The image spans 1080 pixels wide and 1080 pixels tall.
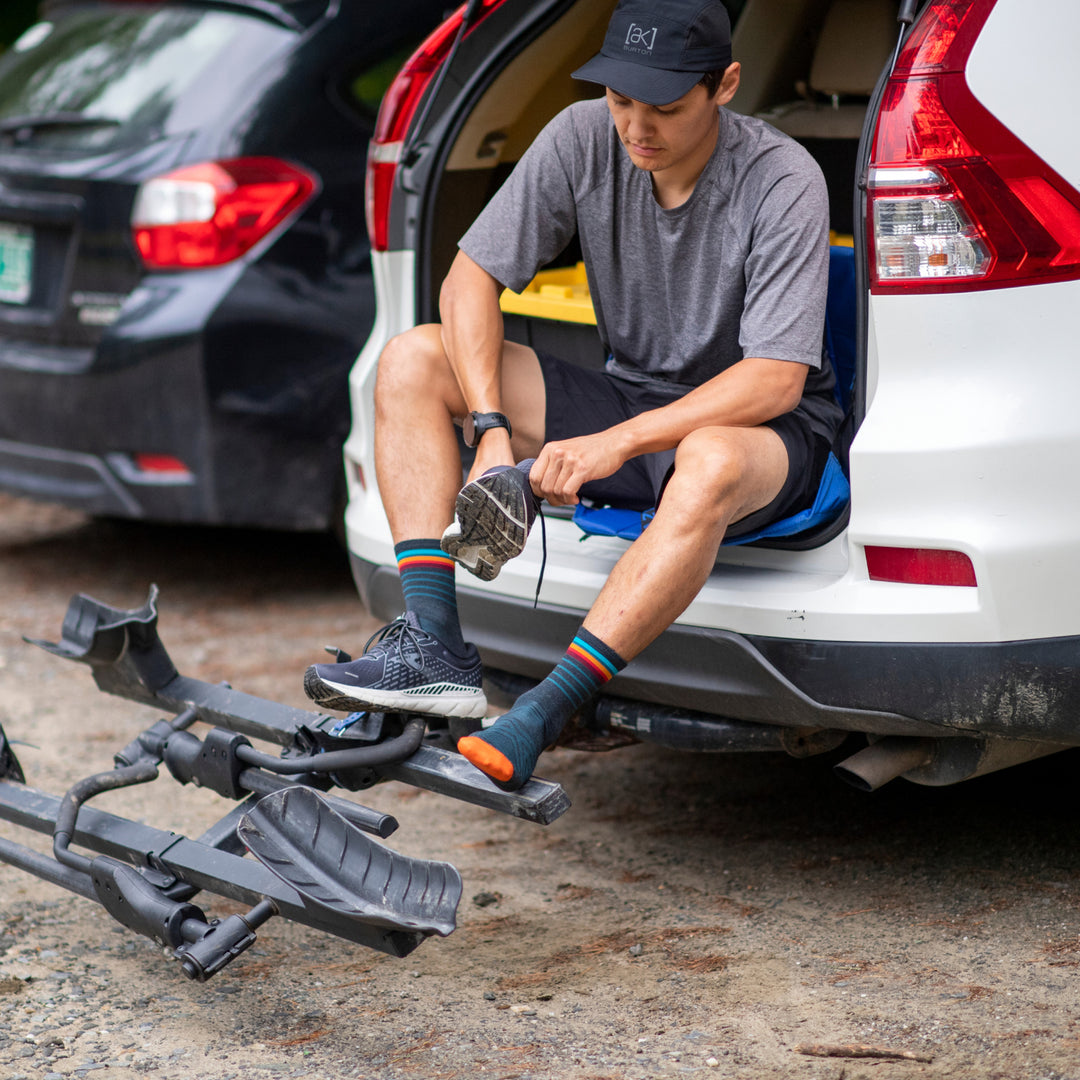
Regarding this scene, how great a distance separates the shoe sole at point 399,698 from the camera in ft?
8.56

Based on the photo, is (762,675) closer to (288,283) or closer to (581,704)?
(581,704)

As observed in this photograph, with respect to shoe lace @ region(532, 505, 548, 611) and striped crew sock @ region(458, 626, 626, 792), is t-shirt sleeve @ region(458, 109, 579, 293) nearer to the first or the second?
shoe lace @ region(532, 505, 548, 611)

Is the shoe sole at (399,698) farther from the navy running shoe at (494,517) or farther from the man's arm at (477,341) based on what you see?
the man's arm at (477,341)

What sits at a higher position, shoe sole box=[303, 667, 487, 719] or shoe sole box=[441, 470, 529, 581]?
shoe sole box=[441, 470, 529, 581]

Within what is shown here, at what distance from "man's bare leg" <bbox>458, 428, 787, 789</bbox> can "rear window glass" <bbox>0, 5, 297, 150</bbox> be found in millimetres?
2497

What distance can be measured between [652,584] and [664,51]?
0.98 meters

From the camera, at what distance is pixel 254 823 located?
7.93 feet

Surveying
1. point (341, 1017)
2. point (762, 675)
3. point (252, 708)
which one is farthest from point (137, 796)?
point (762, 675)

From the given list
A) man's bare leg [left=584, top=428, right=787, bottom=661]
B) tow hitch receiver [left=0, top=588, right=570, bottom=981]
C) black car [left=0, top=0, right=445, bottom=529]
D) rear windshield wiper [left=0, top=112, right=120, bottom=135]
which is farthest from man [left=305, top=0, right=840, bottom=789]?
rear windshield wiper [left=0, top=112, right=120, bottom=135]

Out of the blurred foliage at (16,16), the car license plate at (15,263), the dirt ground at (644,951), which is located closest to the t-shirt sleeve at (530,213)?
the dirt ground at (644,951)

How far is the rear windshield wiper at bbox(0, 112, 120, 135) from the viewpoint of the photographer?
4.57 m

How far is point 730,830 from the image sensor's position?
331 centimetres

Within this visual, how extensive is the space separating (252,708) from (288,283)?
6.18ft

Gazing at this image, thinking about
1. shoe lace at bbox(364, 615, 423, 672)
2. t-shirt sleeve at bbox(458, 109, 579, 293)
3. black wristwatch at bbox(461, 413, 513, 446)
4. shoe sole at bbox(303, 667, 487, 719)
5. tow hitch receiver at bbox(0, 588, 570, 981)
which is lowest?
tow hitch receiver at bbox(0, 588, 570, 981)
